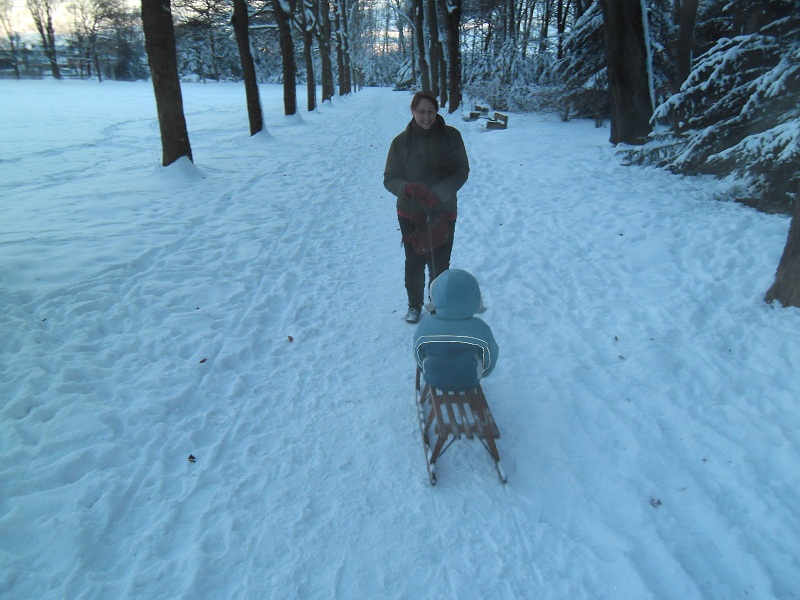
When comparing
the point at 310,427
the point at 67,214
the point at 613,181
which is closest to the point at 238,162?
the point at 67,214

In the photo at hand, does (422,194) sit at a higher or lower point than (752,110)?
lower

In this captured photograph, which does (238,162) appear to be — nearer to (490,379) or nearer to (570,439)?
(490,379)

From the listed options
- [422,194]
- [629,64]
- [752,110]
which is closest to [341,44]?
[629,64]

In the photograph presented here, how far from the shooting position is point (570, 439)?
10.4ft

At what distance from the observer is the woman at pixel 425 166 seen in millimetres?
3953

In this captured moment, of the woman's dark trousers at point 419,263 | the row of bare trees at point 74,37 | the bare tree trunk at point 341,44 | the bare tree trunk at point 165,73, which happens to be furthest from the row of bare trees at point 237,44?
the row of bare trees at point 74,37

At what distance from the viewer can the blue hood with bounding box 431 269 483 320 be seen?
2.82 meters

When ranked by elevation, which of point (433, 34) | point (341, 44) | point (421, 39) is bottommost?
point (433, 34)

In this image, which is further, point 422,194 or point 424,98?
point 422,194

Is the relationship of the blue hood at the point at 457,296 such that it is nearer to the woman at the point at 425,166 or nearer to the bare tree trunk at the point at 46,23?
the woman at the point at 425,166

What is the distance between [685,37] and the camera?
9555mm

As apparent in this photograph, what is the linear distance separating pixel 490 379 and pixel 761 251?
3521mm

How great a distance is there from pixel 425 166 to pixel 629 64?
27.7 feet

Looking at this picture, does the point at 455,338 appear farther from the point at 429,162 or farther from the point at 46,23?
the point at 46,23
